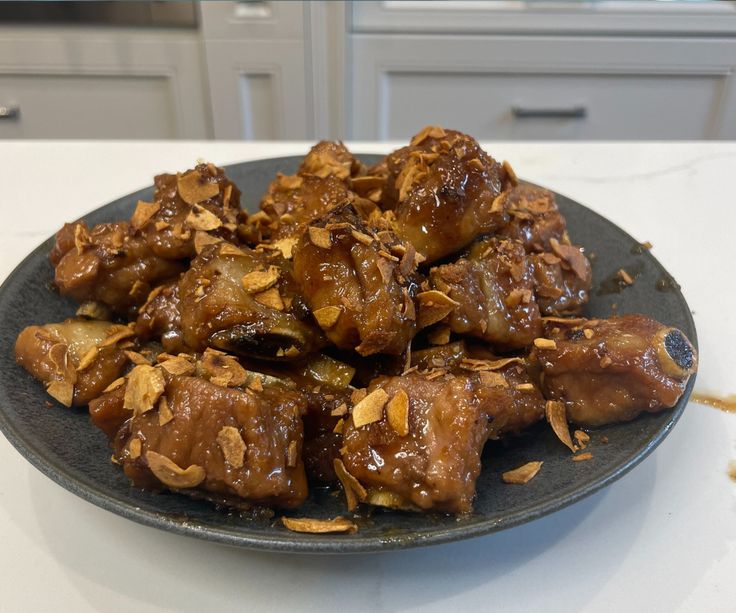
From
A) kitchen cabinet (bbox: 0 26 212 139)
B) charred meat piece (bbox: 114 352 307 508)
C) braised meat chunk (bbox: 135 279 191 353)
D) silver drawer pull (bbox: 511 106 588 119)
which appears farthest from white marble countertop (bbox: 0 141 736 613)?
kitchen cabinet (bbox: 0 26 212 139)

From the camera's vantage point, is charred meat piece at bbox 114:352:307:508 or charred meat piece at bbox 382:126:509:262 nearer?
charred meat piece at bbox 114:352:307:508

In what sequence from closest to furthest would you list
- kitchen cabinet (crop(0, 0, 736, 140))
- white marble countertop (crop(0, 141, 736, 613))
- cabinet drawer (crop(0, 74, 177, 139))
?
white marble countertop (crop(0, 141, 736, 613)) < kitchen cabinet (crop(0, 0, 736, 140)) < cabinet drawer (crop(0, 74, 177, 139))

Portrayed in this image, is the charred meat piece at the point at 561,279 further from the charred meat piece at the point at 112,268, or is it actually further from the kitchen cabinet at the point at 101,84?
the kitchen cabinet at the point at 101,84

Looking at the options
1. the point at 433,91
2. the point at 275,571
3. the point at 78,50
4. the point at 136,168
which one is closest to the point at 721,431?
the point at 275,571

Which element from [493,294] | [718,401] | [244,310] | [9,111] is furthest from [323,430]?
[9,111]

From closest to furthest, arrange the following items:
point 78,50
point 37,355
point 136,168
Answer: point 37,355
point 136,168
point 78,50

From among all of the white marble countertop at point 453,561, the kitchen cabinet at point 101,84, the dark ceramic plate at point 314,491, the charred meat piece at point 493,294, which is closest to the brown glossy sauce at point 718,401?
the white marble countertop at point 453,561

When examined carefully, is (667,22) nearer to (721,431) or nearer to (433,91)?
(433,91)

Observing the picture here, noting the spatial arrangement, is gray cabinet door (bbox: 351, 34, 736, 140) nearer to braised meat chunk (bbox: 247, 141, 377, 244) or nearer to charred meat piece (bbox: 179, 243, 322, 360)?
braised meat chunk (bbox: 247, 141, 377, 244)
